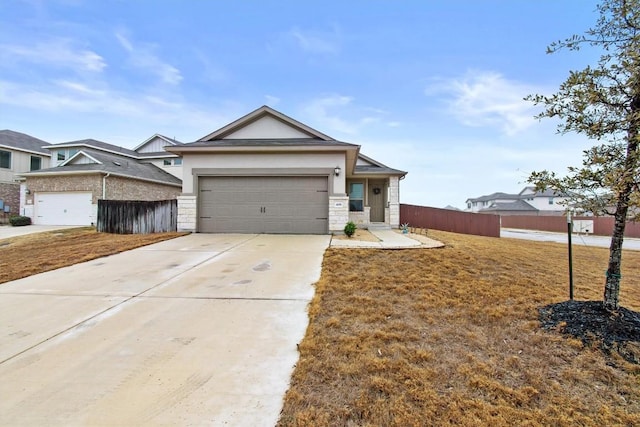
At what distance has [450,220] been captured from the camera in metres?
17.3

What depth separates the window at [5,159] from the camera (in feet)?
66.9

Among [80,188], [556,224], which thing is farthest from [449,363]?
[556,224]

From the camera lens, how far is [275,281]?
544cm

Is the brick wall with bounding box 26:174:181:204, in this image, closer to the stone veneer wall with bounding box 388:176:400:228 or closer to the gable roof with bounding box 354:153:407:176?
the gable roof with bounding box 354:153:407:176

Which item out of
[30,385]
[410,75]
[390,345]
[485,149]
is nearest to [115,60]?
[410,75]

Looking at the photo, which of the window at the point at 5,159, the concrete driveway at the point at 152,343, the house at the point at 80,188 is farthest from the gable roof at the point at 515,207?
the window at the point at 5,159

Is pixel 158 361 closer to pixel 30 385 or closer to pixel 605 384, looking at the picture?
pixel 30 385

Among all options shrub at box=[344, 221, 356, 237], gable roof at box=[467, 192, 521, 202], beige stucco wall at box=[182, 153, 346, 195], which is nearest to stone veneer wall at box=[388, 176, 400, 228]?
beige stucco wall at box=[182, 153, 346, 195]

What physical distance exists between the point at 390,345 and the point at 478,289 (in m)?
2.67

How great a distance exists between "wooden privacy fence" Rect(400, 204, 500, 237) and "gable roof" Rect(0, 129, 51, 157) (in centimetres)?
2716

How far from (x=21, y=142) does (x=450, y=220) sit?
3140cm

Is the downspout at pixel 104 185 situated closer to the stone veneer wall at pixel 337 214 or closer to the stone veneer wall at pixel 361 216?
the stone veneer wall at pixel 337 214

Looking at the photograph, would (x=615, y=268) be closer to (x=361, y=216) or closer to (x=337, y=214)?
(x=337, y=214)

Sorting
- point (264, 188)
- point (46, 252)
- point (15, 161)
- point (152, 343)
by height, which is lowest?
point (152, 343)
